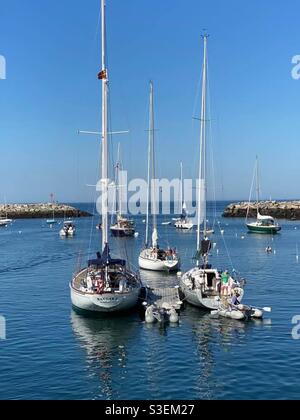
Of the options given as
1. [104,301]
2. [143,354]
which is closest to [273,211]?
[104,301]

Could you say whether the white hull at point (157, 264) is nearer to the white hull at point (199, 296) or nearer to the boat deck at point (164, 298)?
the boat deck at point (164, 298)

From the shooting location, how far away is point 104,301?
29.8 metres

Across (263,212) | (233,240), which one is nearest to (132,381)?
(233,240)

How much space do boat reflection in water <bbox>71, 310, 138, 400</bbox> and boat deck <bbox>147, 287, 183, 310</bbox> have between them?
101 inches

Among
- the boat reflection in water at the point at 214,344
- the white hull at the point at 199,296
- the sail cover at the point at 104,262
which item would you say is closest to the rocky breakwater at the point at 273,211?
the white hull at the point at 199,296

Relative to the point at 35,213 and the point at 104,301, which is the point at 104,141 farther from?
the point at 35,213

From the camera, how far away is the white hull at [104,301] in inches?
1174

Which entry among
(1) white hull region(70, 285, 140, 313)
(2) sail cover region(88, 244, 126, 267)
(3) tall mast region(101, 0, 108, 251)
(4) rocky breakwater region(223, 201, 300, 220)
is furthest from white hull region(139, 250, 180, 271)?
(4) rocky breakwater region(223, 201, 300, 220)

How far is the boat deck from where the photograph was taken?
106 feet

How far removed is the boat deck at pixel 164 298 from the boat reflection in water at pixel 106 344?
2.55 m

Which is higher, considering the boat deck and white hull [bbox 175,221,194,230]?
the boat deck

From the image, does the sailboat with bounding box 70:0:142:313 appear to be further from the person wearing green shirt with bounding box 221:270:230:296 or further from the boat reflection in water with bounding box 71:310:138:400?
the person wearing green shirt with bounding box 221:270:230:296

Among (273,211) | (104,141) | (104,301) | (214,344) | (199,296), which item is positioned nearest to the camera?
(214,344)

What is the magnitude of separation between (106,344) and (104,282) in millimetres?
5547
